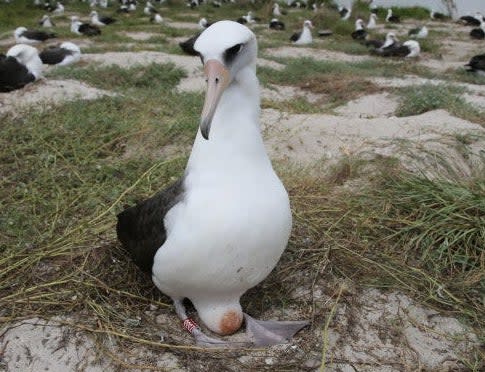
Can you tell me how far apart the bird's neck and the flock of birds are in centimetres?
128

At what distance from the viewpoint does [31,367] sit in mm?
2410

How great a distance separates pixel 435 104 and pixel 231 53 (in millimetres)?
4599

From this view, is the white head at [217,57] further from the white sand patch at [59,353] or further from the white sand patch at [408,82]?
the white sand patch at [408,82]

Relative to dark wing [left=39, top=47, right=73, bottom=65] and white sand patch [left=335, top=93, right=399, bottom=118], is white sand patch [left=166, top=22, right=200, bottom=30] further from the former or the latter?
white sand patch [left=335, top=93, right=399, bottom=118]

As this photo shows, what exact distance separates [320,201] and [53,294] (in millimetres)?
1827

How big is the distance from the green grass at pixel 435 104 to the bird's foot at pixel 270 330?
3.82 meters

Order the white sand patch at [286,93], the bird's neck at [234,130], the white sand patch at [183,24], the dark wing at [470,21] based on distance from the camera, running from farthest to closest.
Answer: the dark wing at [470,21], the white sand patch at [183,24], the white sand patch at [286,93], the bird's neck at [234,130]

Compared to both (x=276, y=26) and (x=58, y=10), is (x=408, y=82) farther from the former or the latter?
(x=58, y=10)

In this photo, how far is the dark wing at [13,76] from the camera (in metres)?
6.63

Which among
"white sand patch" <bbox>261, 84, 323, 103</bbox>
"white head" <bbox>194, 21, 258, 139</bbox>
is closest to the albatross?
"white head" <bbox>194, 21, 258, 139</bbox>

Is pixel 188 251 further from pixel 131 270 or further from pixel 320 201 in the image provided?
pixel 320 201

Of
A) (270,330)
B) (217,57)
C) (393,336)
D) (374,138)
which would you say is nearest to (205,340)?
(270,330)

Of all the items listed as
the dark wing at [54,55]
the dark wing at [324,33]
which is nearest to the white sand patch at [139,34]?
the dark wing at [54,55]

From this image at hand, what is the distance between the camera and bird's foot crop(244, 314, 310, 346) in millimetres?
2545
